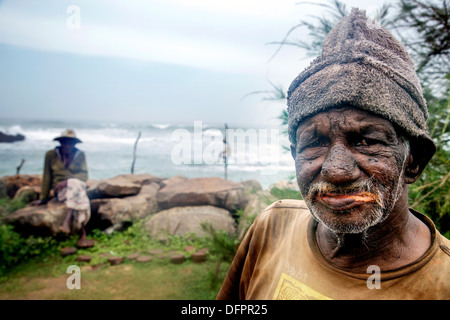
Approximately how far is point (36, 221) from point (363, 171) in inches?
309

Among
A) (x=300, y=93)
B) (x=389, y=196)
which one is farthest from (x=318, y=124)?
(x=389, y=196)

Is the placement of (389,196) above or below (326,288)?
above

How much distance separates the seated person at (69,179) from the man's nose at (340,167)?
A: 7308 millimetres

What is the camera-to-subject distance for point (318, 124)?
52.4 inches

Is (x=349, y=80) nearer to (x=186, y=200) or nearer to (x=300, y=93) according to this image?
(x=300, y=93)

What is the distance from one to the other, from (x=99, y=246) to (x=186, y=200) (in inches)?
101

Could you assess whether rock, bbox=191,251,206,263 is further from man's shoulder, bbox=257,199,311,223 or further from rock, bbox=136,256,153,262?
man's shoulder, bbox=257,199,311,223

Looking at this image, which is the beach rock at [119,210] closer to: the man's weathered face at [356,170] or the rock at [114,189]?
the rock at [114,189]

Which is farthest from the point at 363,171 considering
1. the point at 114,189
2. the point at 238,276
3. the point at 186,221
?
the point at 114,189

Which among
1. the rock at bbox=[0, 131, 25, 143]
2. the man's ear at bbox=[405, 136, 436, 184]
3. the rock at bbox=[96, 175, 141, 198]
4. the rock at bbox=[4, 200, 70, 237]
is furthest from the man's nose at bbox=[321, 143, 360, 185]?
the rock at bbox=[0, 131, 25, 143]

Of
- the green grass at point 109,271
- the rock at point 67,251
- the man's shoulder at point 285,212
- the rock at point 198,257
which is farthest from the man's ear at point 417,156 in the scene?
the rock at point 67,251

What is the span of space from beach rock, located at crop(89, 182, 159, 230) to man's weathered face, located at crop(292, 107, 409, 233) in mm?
7848

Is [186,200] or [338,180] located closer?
[338,180]
